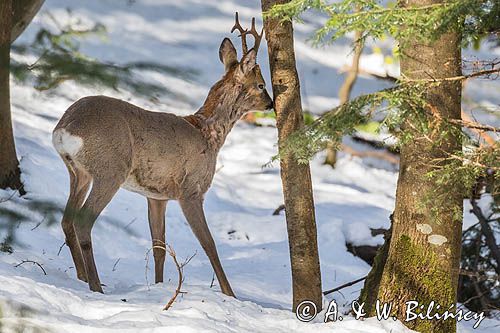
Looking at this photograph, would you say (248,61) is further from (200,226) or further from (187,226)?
(187,226)

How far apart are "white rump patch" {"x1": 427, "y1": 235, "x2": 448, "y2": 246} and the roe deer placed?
1.95m

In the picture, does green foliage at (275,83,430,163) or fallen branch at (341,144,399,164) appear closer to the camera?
green foliage at (275,83,430,163)

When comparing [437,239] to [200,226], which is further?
[200,226]

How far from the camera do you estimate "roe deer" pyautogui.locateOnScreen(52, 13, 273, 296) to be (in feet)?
20.9

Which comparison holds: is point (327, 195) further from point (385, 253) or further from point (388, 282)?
point (388, 282)

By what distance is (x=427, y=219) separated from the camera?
18.1 feet

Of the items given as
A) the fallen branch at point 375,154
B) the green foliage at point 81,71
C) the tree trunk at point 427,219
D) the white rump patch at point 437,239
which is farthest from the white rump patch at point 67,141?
the fallen branch at point 375,154

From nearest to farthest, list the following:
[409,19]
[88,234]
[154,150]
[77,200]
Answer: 1. [409,19]
2. [88,234]
3. [77,200]
4. [154,150]

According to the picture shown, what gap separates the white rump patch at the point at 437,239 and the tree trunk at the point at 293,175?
1.09 meters

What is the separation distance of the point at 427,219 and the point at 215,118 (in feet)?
8.87

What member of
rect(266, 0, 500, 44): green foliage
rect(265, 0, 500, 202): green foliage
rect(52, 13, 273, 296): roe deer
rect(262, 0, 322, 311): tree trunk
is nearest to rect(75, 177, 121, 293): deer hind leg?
rect(52, 13, 273, 296): roe deer

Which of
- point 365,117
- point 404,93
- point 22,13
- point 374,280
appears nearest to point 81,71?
point 365,117

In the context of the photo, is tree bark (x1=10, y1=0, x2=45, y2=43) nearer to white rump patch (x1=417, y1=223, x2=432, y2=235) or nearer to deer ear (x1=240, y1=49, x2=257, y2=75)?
deer ear (x1=240, y1=49, x2=257, y2=75)

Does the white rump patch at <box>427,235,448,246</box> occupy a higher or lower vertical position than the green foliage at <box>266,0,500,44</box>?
lower
